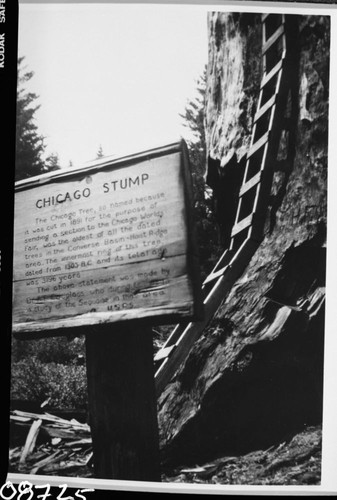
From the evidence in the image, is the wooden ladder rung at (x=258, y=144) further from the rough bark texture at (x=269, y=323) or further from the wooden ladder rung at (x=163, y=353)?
the wooden ladder rung at (x=163, y=353)

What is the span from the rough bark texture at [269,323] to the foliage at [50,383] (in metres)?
0.59

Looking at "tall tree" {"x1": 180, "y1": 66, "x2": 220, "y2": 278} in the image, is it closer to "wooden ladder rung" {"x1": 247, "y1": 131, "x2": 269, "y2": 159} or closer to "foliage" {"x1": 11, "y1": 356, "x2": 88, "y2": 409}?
"wooden ladder rung" {"x1": 247, "y1": 131, "x2": 269, "y2": 159}

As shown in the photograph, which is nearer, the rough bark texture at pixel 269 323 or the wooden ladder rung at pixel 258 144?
the rough bark texture at pixel 269 323

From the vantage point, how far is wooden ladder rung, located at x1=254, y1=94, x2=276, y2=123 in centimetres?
389

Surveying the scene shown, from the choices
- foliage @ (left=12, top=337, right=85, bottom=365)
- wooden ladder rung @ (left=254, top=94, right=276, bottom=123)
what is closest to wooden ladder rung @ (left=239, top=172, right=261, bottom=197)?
wooden ladder rung @ (left=254, top=94, right=276, bottom=123)

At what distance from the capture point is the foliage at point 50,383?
3.96 metres

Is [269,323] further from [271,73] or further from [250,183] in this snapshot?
[271,73]

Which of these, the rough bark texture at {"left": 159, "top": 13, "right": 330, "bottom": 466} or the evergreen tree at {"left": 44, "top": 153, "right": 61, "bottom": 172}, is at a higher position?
the evergreen tree at {"left": 44, "top": 153, "right": 61, "bottom": 172}

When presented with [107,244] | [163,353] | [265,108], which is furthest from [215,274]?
[265,108]

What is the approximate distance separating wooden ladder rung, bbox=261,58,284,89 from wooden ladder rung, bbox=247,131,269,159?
1.11 feet

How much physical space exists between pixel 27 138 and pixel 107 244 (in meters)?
0.99

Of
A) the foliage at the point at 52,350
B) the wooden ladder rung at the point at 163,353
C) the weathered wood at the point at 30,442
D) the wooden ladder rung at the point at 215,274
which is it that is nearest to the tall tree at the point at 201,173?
the wooden ladder rung at the point at 215,274

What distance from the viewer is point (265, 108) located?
390cm

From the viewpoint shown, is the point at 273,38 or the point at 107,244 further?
the point at 273,38
